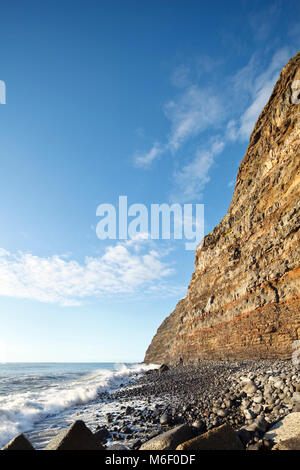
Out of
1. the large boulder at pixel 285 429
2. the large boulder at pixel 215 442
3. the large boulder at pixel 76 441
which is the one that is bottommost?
the large boulder at pixel 285 429

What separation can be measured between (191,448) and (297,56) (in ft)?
83.2

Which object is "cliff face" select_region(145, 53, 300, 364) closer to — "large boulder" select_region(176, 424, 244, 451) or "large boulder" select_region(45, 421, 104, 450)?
"large boulder" select_region(176, 424, 244, 451)

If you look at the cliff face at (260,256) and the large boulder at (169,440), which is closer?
the large boulder at (169,440)

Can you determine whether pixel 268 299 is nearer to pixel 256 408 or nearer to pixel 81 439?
pixel 256 408

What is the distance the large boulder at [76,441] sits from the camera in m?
3.60

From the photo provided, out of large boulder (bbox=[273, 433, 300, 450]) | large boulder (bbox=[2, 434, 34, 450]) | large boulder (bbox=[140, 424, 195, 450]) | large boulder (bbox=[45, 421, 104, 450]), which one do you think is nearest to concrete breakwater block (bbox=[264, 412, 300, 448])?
large boulder (bbox=[273, 433, 300, 450])

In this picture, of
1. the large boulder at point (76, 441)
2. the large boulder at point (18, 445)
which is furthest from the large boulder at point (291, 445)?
the large boulder at point (18, 445)

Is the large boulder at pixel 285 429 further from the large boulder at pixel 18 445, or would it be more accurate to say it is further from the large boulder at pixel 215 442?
the large boulder at pixel 18 445

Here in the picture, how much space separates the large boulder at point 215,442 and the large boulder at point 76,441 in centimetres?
150

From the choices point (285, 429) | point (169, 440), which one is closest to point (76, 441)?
point (169, 440)

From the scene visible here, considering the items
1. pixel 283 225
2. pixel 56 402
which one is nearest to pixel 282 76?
pixel 283 225

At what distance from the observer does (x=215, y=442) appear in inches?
157

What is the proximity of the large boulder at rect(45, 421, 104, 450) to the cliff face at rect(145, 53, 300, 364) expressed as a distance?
1317 centimetres
